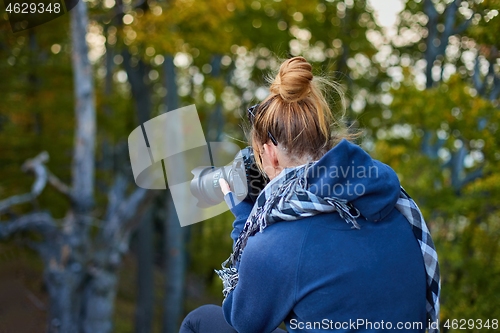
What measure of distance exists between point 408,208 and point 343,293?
34 cm

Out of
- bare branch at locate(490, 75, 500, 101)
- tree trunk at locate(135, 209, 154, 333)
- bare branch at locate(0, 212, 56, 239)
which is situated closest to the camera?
bare branch at locate(490, 75, 500, 101)

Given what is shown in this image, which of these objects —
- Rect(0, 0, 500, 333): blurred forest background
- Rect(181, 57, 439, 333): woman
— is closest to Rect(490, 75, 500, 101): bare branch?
Rect(0, 0, 500, 333): blurred forest background

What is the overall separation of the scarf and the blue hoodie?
3 centimetres

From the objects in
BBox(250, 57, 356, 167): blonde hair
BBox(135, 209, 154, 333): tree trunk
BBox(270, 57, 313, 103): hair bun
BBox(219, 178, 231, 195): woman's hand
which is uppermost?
BBox(270, 57, 313, 103): hair bun

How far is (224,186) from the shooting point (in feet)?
6.24

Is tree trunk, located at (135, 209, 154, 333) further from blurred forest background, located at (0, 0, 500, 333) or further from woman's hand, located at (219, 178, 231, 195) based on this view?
woman's hand, located at (219, 178, 231, 195)

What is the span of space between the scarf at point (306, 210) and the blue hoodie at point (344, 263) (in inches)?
1.0

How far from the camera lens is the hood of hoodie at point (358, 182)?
1460 mm

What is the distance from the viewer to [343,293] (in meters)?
1.45

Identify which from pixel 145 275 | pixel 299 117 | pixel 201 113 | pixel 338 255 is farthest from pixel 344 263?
pixel 145 275

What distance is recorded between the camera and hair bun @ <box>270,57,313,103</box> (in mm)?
1654

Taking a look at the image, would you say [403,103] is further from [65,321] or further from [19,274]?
[19,274]

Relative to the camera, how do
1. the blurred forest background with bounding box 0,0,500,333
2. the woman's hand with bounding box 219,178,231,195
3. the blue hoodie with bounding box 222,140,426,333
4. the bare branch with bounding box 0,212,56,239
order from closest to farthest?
the blue hoodie with bounding box 222,140,426,333
the woman's hand with bounding box 219,178,231,195
the blurred forest background with bounding box 0,0,500,333
the bare branch with bounding box 0,212,56,239

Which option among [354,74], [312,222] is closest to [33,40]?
[354,74]
